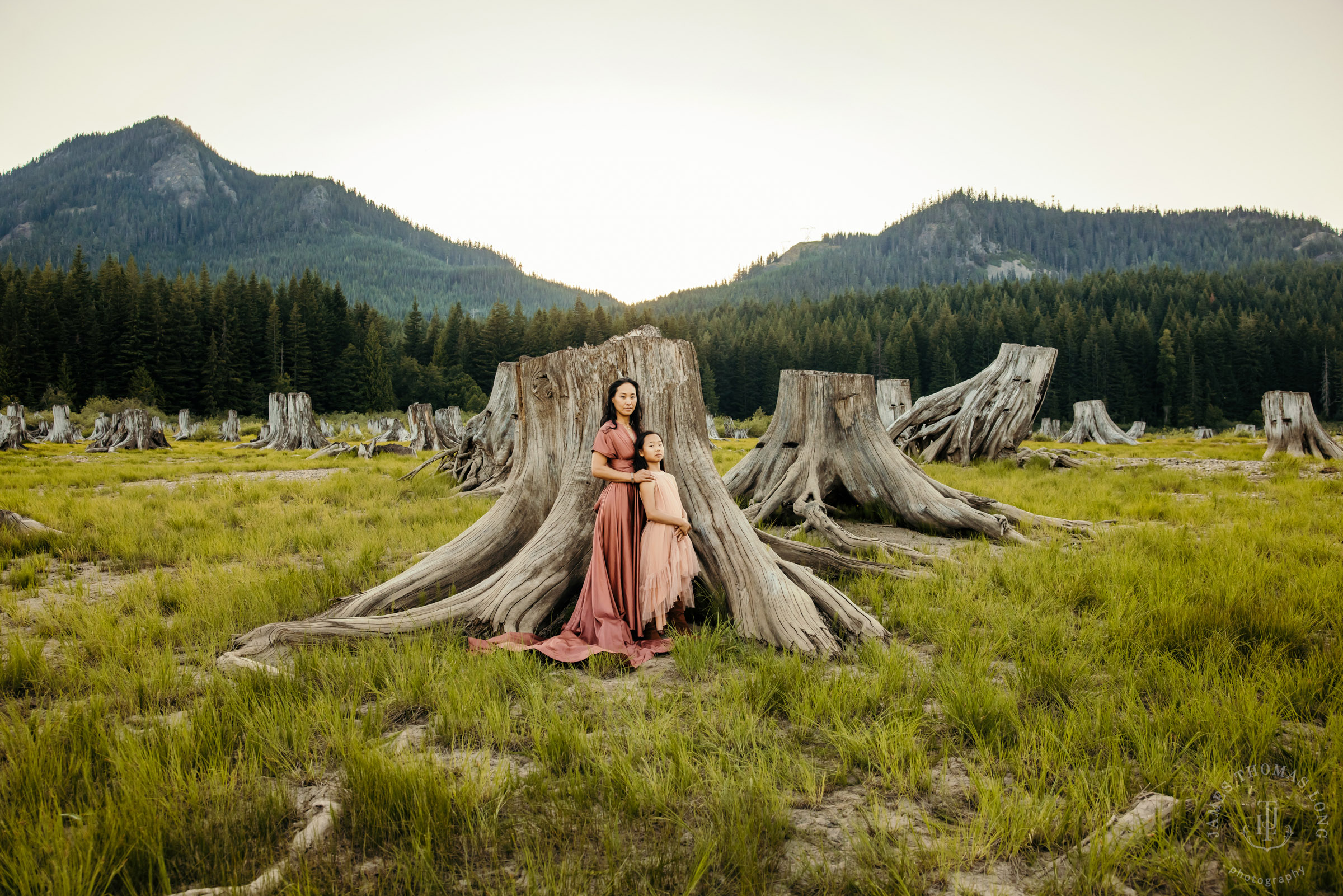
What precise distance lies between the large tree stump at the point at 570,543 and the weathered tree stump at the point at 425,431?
13.9 meters

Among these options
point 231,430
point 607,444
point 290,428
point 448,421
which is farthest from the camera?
point 231,430

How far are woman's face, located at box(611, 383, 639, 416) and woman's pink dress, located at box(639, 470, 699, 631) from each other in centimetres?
50

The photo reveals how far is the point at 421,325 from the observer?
74.8m

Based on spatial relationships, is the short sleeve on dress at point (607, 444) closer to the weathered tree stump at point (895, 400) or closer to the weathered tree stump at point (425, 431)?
the weathered tree stump at point (895, 400)

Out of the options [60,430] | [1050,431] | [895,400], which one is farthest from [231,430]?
[1050,431]

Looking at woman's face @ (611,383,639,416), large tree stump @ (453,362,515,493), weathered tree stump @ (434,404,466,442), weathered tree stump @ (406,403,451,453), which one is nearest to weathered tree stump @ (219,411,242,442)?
weathered tree stump @ (406,403,451,453)

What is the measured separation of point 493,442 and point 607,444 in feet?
22.3

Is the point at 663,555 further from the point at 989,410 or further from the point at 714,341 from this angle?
the point at 714,341

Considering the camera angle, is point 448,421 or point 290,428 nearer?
point 448,421

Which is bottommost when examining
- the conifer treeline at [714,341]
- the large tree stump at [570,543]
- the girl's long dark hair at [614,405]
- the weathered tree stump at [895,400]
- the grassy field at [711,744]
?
the grassy field at [711,744]

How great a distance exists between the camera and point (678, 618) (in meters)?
3.82

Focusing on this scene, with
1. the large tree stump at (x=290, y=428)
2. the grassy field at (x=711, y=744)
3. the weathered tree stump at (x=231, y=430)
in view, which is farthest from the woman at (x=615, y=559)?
the weathered tree stump at (x=231, y=430)

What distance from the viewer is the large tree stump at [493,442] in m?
9.99

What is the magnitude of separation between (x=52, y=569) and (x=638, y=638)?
18.4 feet
